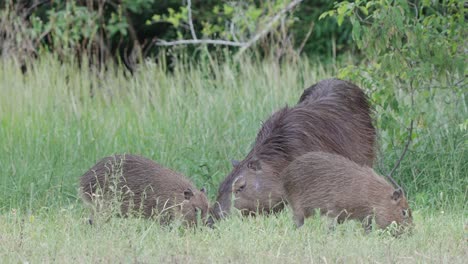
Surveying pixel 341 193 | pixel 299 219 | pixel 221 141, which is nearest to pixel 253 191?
pixel 299 219

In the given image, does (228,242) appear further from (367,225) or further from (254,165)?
(254,165)

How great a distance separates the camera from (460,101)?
9.39m

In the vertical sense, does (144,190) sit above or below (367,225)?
above

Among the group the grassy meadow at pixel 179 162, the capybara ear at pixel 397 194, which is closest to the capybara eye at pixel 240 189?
the grassy meadow at pixel 179 162

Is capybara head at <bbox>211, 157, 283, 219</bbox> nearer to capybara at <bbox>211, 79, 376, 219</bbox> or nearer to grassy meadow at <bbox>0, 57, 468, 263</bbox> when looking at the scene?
capybara at <bbox>211, 79, 376, 219</bbox>

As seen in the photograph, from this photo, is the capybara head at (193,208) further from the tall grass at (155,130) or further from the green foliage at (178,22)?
the green foliage at (178,22)

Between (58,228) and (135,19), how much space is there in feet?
32.6

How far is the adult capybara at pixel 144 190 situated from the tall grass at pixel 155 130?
38.4 inches

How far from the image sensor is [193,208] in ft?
21.7

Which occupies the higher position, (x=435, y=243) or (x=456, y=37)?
(x=456, y=37)

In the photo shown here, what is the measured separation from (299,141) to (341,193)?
1.07 metres

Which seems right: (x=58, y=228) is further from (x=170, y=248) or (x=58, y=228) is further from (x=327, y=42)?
(x=327, y=42)

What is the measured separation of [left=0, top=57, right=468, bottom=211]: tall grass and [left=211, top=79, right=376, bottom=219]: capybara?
1.97 feet

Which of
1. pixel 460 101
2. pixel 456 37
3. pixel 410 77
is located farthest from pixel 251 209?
pixel 460 101
